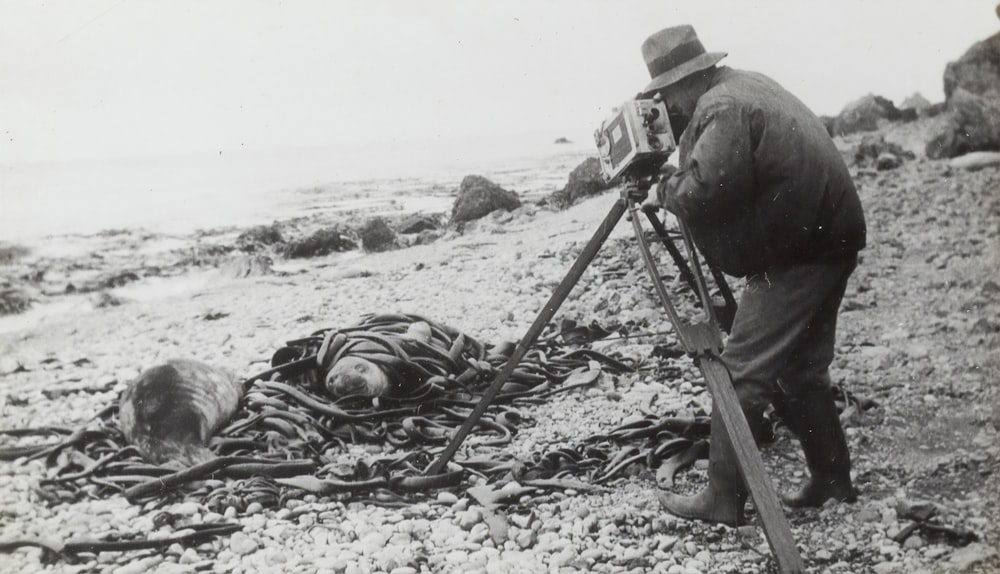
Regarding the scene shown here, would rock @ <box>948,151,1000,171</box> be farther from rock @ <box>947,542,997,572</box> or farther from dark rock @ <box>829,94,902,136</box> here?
rock @ <box>947,542,997,572</box>

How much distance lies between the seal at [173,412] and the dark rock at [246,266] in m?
0.44

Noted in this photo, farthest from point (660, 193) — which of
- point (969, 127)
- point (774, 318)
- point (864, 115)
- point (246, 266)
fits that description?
point (969, 127)

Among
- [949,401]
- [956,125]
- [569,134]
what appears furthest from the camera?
[956,125]

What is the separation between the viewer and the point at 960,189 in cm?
448

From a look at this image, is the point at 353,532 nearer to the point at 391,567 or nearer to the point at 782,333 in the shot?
the point at 391,567

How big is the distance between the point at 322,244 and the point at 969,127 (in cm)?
347

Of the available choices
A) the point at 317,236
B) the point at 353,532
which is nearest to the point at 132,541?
the point at 353,532

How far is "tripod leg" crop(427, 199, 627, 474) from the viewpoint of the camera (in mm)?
2631

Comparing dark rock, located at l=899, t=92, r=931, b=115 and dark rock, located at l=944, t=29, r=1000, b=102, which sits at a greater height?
dark rock, located at l=944, t=29, r=1000, b=102

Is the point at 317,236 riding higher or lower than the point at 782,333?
higher

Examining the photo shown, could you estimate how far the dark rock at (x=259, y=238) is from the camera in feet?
11.5

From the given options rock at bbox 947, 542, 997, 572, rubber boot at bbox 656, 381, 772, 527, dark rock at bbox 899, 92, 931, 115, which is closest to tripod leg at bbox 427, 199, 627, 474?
rubber boot at bbox 656, 381, 772, 527

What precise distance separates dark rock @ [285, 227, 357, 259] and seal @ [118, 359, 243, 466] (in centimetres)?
68

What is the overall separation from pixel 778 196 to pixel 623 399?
1.48 m
